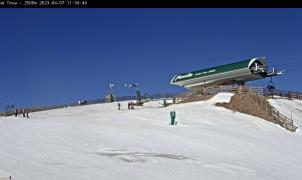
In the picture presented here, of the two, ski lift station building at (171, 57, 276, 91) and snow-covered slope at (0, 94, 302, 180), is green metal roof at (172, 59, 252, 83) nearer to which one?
ski lift station building at (171, 57, 276, 91)

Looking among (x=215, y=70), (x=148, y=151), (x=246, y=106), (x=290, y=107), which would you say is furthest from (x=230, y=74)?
(x=148, y=151)

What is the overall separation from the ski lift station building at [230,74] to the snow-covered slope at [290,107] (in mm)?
3946

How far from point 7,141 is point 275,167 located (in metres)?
11.2

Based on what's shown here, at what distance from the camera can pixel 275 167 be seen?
65.2ft

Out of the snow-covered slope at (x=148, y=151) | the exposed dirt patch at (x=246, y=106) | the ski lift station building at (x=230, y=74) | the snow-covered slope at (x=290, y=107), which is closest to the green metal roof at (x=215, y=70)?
the ski lift station building at (x=230, y=74)

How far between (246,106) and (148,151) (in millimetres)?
23996

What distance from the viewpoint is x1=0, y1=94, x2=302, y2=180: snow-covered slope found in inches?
611

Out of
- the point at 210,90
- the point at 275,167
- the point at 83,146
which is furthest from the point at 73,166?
the point at 210,90

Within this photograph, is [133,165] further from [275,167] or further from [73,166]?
[275,167]

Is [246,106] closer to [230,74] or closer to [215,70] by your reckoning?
[230,74]

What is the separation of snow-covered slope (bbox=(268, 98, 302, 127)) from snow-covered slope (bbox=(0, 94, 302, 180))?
10.0 metres

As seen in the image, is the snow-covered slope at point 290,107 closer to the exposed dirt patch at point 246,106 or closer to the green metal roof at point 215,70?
the exposed dirt patch at point 246,106

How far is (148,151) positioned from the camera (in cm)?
2070

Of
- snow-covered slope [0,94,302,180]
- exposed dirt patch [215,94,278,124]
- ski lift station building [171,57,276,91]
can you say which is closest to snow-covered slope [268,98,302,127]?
exposed dirt patch [215,94,278,124]
